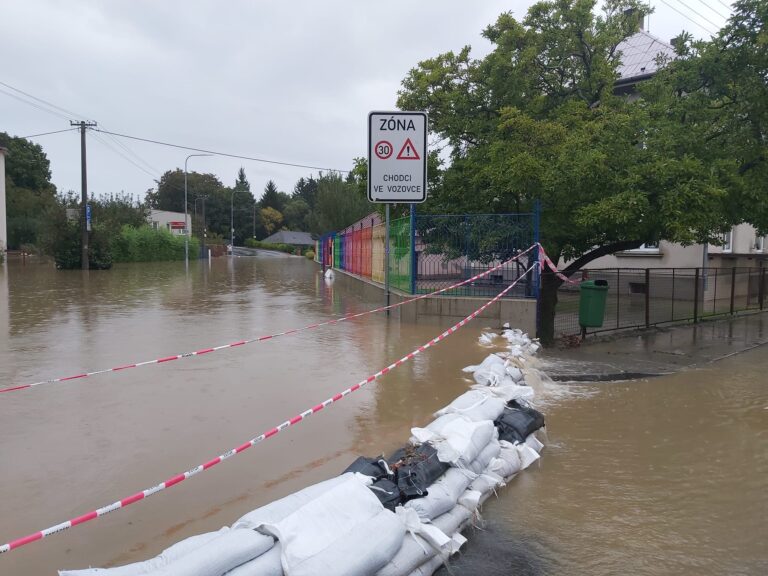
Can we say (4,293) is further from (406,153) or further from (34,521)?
(34,521)

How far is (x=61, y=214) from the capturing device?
109 ft

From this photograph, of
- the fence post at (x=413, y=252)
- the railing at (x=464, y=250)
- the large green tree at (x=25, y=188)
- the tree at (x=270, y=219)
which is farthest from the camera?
the tree at (x=270, y=219)

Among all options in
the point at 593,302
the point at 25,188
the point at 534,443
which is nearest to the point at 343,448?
the point at 534,443

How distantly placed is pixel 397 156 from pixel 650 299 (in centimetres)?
782

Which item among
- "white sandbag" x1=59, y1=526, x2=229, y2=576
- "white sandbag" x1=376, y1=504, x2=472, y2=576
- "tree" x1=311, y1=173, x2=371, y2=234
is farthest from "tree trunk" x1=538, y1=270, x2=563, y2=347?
"tree" x1=311, y1=173, x2=371, y2=234

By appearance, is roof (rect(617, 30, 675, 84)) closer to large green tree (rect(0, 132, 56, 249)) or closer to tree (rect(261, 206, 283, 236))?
large green tree (rect(0, 132, 56, 249))

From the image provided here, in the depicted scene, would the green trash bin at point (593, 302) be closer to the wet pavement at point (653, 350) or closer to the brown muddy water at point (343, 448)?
the wet pavement at point (653, 350)

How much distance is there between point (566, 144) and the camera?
9438 mm

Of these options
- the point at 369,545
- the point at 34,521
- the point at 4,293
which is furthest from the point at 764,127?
the point at 4,293

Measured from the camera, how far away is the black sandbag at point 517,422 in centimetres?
466

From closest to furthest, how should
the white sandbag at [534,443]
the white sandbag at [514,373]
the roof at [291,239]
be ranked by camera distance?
the white sandbag at [534,443]
the white sandbag at [514,373]
the roof at [291,239]

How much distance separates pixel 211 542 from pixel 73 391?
3873 mm

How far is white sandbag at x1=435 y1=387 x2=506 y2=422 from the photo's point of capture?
4.64 meters

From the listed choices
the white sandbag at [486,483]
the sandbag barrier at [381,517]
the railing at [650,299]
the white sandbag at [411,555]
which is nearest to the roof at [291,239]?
the railing at [650,299]
